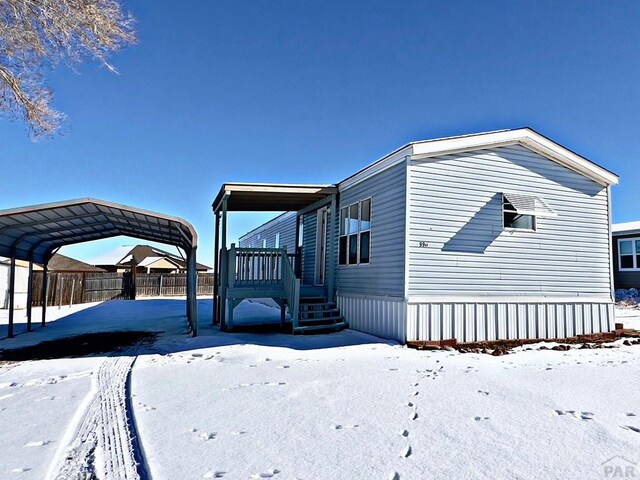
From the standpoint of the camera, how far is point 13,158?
1098 centimetres

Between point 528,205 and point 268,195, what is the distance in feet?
18.9

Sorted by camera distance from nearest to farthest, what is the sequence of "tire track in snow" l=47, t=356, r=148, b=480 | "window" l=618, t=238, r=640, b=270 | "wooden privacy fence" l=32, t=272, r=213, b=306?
"tire track in snow" l=47, t=356, r=148, b=480
"wooden privacy fence" l=32, t=272, r=213, b=306
"window" l=618, t=238, r=640, b=270

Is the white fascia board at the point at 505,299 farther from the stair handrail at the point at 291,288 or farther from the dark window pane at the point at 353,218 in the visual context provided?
the dark window pane at the point at 353,218

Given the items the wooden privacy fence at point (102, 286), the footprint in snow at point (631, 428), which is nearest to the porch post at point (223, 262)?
the footprint in snow at point (631, 428)

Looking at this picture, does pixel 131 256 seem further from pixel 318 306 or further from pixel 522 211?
pixel 522 211

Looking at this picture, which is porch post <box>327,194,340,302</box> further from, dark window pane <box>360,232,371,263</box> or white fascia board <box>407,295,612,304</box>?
white fascia board <box>407,295,612,304</box>

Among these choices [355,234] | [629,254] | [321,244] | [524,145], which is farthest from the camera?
[629,254]

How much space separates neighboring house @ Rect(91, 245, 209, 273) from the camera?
93.8 feet

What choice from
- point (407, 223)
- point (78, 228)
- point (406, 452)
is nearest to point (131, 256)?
point (78, 228)

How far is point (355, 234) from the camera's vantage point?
9.59 meters

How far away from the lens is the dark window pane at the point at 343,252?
10.0 m

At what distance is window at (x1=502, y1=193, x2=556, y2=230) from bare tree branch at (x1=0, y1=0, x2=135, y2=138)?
332 inches

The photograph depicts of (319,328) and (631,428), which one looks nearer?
(631,428)

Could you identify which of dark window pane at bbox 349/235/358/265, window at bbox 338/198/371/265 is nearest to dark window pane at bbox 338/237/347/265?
window at bbox 338/198/371/265
